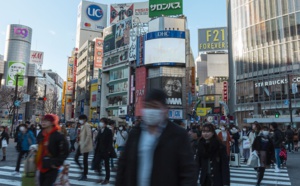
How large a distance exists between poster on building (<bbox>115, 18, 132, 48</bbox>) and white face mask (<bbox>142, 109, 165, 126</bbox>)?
6014cm

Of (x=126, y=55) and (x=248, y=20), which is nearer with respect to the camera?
(x=248, y=20)

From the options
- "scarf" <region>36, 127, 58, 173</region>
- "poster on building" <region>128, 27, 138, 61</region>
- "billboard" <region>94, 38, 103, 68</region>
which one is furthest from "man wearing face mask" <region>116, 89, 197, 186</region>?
"billboard" <region>94, 38, 103, 68</region>

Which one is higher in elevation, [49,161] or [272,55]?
[272,55]

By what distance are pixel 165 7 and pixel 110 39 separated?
14.2 m

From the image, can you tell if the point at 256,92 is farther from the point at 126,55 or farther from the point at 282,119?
the point at 126,55

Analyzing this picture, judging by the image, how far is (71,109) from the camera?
104375 mm

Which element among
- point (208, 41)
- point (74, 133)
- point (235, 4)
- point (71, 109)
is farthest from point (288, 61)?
point (71, 109)

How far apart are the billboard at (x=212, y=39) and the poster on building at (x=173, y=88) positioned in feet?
132

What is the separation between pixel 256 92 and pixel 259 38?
8716mm

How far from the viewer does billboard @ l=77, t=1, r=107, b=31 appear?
4022 inches

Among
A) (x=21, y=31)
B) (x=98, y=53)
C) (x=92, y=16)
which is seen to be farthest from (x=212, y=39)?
(x=21, y=31)

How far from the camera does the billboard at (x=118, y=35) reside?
61.8m

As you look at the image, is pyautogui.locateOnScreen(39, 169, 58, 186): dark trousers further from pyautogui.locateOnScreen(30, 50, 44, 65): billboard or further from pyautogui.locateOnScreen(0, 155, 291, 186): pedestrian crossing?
pyautogui.locateOnScreen(30, 50, 44, 65): billboard

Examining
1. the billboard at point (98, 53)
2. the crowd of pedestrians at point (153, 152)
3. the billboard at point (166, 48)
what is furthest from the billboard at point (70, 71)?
the crowd of pedestrians at point (153, 152)
